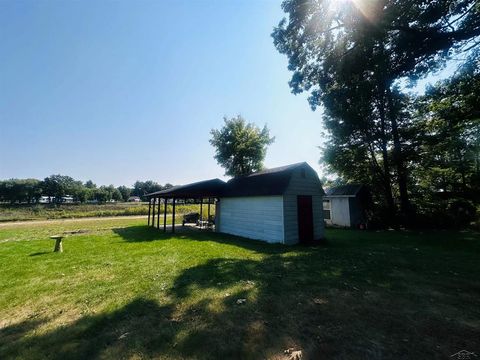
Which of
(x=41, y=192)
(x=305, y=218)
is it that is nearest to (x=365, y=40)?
(x=305, y=218)

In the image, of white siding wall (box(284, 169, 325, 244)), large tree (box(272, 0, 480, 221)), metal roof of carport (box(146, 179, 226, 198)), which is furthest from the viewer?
metal roof of carport (box(146, 179, 226, 198))

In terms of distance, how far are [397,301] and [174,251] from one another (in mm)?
8155

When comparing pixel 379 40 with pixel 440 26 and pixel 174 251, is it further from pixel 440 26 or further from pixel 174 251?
pixel 174 251

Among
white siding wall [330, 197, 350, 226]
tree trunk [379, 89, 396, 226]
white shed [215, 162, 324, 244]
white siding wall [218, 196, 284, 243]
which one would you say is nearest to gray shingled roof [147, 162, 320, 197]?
white shed [215, 162, 324, 244]

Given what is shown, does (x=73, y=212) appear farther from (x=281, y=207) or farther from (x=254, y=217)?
(x=281, y=207)

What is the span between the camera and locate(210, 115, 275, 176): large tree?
82.6 feet

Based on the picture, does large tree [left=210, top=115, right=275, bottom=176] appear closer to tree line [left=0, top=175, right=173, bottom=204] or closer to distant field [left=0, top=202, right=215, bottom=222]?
distant field [left=0, top=202, right=215, bottom=222]

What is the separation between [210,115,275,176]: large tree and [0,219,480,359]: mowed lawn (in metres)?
17.2

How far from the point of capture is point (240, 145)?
24906mm

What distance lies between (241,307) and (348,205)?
17.5m

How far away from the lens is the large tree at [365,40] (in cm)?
875

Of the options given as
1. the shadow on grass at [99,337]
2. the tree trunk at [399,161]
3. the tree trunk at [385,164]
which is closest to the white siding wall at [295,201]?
the shadow on grass at [99,337]

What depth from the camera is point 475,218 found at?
679 inches

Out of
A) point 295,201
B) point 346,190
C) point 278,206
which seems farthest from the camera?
point 346,190
